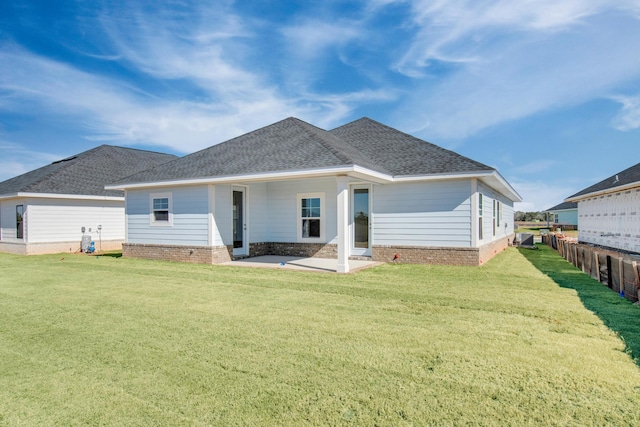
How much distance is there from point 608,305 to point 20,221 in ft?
73.4

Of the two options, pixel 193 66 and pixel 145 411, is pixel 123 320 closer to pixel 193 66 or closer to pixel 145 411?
pixel 145 411

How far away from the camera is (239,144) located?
47.0 feet

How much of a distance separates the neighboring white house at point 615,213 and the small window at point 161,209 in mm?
16567

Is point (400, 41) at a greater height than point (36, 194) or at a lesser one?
greater

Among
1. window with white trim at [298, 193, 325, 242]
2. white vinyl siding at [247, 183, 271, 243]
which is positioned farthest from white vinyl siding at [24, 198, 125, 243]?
window with white trim at [298, 193, 325, 242]

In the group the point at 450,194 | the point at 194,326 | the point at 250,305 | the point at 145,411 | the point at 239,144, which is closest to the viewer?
the point at 145,411

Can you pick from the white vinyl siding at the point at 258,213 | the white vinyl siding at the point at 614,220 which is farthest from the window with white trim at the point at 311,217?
the white vinyl siding at the point at 614,220

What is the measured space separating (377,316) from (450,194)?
7.01 metres

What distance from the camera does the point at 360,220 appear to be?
42.7 feet

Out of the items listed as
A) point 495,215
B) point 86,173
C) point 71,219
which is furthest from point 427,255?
point 86,173

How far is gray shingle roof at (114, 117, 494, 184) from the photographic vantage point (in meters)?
11.0

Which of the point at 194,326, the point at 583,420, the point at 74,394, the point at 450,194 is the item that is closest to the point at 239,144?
the point at 450,194

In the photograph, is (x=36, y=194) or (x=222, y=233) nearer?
(x=222, y=233)

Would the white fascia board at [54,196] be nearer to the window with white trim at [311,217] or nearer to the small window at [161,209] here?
the small window at [161,209]
